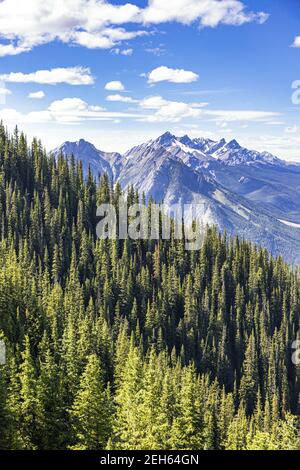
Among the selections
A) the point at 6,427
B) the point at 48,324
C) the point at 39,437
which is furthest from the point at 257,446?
the point at 48,324

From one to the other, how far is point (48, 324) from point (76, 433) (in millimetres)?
50846

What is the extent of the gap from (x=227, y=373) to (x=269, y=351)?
22.4m

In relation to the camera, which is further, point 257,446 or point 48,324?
point 48,324

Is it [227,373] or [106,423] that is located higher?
[106,423]

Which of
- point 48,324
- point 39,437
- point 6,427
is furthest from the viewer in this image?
point 48,324

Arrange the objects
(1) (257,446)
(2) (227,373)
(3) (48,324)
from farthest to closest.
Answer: (2) (227,373), (3) (48,324), (1) (257,446)

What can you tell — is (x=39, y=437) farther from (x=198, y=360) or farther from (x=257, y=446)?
(x=198, y=360)
